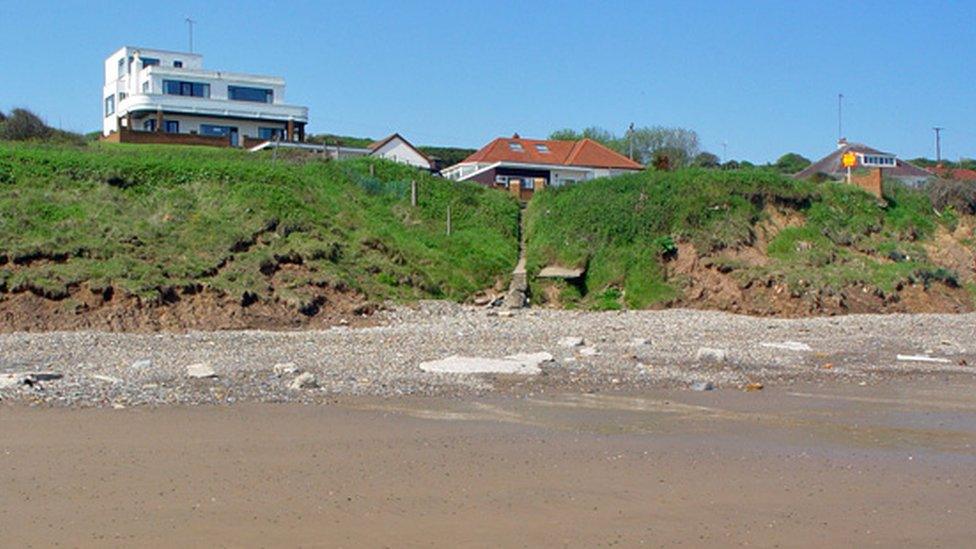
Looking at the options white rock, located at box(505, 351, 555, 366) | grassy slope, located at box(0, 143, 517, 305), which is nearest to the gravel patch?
white rock, located at box(505, 351, 555, 366)

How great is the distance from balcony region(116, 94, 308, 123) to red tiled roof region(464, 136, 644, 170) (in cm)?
1224

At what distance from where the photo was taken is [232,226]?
30.7 m

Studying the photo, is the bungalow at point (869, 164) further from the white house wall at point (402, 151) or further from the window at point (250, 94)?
the window at point (250, 94)

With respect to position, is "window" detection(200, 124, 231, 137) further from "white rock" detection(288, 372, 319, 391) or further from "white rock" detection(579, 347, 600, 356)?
"white rock" detection(288, 372, 319, 391)

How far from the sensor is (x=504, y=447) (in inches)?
505

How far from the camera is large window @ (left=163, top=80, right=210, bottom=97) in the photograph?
6962 centimetres

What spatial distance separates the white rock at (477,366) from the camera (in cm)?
1839

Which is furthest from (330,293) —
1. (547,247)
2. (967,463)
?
(967,463)

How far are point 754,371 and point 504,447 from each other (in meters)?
8.12

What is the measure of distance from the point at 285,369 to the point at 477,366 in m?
3.18

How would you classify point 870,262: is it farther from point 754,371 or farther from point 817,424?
point 817,424

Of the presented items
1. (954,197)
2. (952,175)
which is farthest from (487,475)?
(952,175)

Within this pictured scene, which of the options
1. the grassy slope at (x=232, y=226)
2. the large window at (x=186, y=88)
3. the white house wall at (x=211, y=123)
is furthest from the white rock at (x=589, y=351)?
the large window at (x=186, y=88)

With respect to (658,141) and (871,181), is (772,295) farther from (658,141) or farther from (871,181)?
(658,141)
